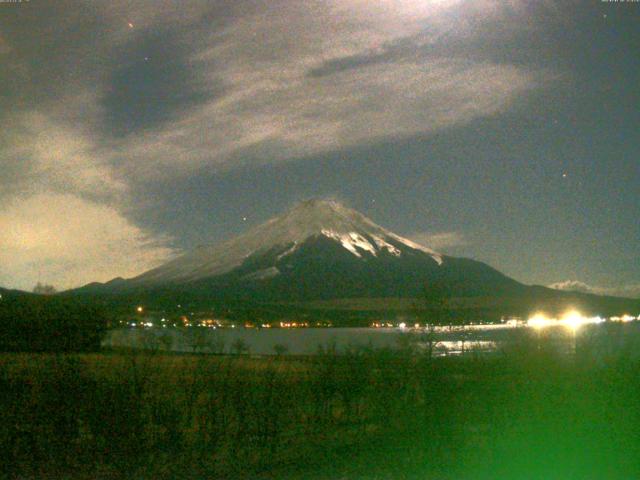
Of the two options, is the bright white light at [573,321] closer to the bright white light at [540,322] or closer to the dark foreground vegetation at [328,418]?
the bright white light at [540,322]

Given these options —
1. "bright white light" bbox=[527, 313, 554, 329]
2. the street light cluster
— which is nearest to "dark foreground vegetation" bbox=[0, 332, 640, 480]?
"bright white light" bbox=[527, 313, 554, 329]

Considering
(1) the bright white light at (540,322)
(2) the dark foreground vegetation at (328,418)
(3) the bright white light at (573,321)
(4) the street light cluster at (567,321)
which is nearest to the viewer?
(2) the dark foreground vegetation at (328,418)

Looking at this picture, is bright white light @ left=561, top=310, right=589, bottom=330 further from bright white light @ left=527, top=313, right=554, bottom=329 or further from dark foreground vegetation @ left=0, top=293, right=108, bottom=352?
dark foreground vegetation @ left=0, top=293, right=108, bottom=352

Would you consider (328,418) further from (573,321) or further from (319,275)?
(319,275)

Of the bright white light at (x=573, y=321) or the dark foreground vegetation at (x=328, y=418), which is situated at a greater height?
the bright white light at (x=573, y=321)

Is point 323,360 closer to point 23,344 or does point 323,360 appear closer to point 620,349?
point 620,349

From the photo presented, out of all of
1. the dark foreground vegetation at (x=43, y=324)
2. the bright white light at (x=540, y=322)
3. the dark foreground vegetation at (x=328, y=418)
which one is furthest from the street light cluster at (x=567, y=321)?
the dark foreground vegetation at (x=43, y=324)

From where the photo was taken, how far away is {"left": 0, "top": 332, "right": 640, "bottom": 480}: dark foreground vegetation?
33.7ft

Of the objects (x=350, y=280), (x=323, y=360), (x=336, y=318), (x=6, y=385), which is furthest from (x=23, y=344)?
(x=350, y=280)

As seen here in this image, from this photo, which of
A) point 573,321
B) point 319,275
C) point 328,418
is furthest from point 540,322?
point 319,275

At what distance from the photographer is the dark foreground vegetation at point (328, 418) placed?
10.3 metres

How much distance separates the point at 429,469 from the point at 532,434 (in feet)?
8.20

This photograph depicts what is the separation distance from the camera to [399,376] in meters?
14.3

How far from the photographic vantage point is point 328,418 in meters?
13.8
